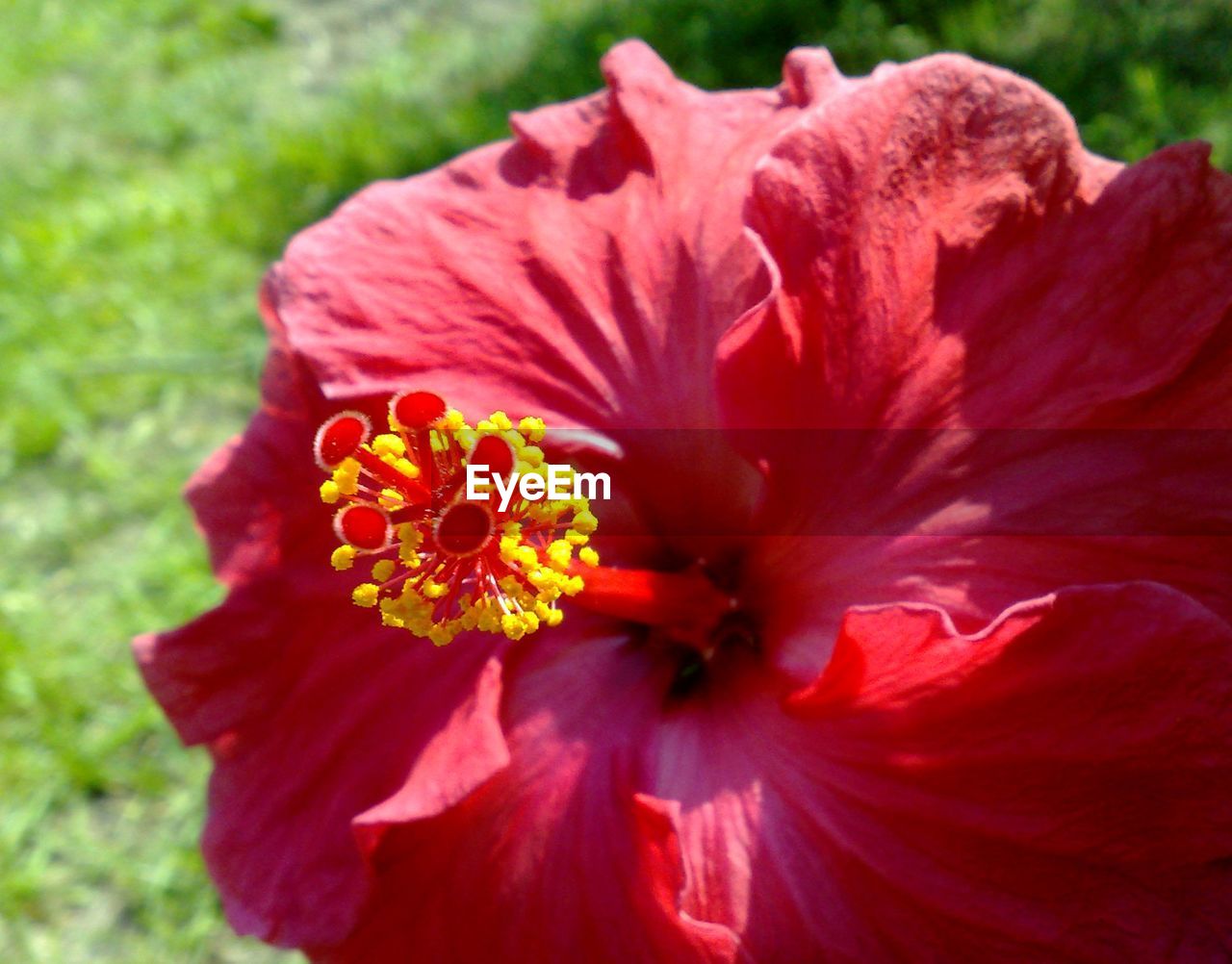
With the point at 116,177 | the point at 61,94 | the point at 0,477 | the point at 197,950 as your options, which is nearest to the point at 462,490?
the point at 197,950

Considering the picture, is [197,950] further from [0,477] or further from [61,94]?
[61,94]

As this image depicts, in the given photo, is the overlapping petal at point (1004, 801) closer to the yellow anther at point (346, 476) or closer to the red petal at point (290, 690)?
the red petal at point (290, 690)

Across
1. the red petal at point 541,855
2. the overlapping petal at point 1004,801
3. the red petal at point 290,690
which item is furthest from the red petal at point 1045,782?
the red petal at point 290,690

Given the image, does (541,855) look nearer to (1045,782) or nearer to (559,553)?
(559,553)

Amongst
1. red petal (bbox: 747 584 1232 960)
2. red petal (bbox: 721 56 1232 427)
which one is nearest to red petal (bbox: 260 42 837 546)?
red petal (bbox: 721 56 1232 427)

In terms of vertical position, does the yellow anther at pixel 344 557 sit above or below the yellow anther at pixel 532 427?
below

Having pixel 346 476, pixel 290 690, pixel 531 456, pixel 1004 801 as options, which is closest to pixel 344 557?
pixel 346 476
